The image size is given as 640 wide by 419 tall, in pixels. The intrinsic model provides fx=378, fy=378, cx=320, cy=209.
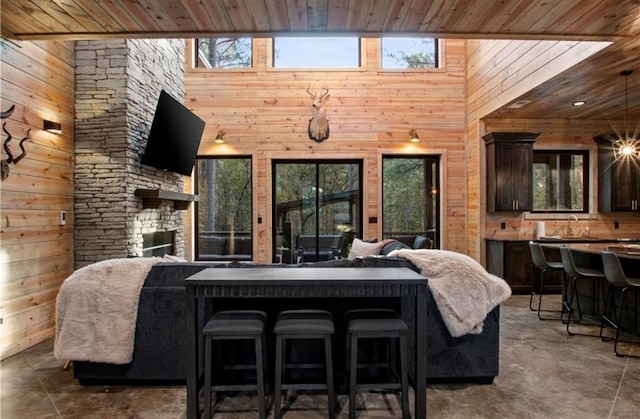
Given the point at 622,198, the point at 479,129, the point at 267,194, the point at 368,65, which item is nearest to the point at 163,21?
the point at 267,194

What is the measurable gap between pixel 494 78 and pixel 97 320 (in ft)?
19.4

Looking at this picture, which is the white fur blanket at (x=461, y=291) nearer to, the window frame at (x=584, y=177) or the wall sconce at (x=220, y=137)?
the window frame at (x=584, y=177)

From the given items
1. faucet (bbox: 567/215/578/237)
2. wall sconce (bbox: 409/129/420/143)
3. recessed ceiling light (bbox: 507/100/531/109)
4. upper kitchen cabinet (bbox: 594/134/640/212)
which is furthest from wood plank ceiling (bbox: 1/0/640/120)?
faucet (bbox: 567/215/578/237)

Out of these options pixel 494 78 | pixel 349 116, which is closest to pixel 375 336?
pixel 494 78

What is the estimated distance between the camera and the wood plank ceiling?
9.36 ft

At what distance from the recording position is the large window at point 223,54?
707 centimetres

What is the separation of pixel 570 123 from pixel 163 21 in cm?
643

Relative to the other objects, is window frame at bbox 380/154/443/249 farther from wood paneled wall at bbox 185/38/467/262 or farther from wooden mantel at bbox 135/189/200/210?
wooden mantel at bbox 135/189/200/210

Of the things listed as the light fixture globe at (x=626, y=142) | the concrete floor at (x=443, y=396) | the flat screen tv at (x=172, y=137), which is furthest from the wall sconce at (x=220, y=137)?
the light fixture globe at (x=626, y=142)

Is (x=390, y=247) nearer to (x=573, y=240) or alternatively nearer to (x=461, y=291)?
(x=461, y=291)

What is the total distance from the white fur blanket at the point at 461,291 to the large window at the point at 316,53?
519 centimetres

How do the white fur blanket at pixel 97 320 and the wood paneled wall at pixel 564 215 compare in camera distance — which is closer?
the white fur blanket at pixel 97 320

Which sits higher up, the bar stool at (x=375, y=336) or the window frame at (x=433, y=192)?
the window frame at (x=433, y=192)

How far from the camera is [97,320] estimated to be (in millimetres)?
Result: 2730
